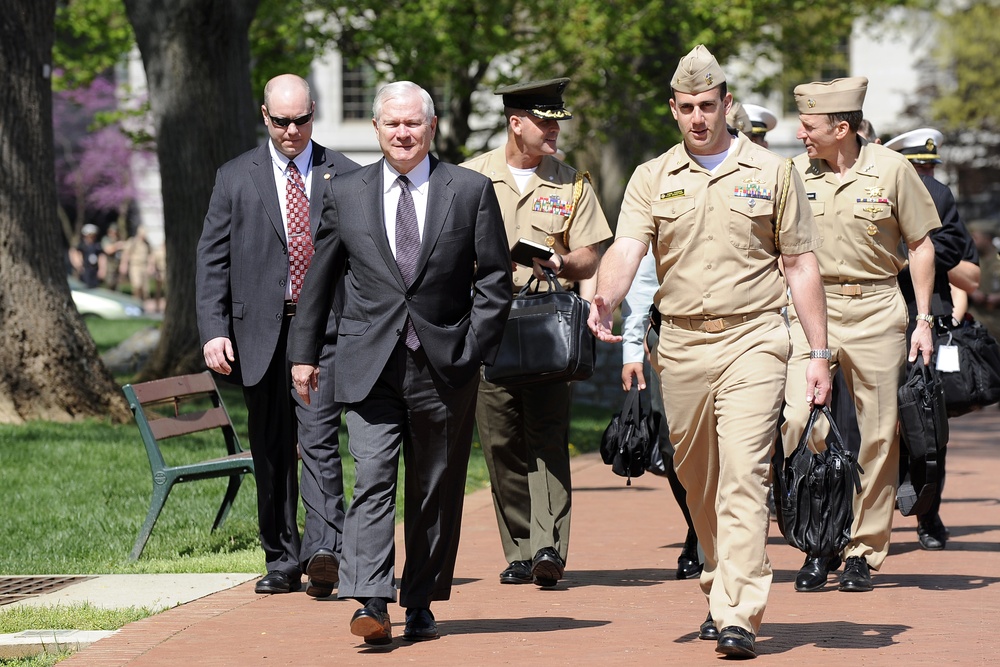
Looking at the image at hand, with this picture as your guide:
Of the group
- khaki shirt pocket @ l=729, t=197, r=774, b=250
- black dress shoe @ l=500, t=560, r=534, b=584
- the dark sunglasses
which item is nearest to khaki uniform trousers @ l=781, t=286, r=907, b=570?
black dress shoe @ l=500, t=560, r=534, b=584

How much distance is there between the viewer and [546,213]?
275 inches

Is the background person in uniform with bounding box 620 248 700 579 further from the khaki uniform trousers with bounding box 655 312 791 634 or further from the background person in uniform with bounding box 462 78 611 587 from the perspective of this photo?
the khaki uniform trousers with bounding box 655 312 791 634

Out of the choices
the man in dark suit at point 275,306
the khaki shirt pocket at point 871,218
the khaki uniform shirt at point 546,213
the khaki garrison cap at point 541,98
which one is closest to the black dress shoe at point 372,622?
the man in dark suit at point 275,306

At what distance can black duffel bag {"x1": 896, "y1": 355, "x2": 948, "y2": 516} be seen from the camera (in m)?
7.20

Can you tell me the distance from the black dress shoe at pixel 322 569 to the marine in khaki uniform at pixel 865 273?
6.89 feet

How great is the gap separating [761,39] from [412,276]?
2281cm

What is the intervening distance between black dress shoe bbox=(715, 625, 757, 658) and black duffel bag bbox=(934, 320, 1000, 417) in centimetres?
324

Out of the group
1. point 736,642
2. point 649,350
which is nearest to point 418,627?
point 736,642

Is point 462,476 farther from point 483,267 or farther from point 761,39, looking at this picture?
point 761,39

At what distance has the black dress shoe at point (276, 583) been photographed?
269 inches

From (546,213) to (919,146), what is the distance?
9.04ft

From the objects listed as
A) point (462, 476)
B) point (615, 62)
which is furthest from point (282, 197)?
point (615, 62)

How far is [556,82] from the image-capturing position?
6.90m

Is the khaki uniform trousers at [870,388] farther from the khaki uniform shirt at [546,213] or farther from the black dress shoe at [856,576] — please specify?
the khaki uniform shirt at [546,213]
